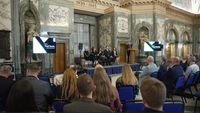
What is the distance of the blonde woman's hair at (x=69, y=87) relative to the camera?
4.89 metres

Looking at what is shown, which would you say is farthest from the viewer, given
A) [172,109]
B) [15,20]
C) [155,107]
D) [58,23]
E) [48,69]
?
[58,23]

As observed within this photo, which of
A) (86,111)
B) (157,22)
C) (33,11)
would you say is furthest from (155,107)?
(157,22)

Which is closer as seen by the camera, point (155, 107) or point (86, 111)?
point (155, 107)

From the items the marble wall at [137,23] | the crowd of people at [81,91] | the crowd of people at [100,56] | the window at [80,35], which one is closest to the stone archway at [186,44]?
the marble wall at [137,23]

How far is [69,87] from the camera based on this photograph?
4977mm

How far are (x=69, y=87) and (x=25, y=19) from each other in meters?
11.4

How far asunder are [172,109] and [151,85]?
148 centimetres

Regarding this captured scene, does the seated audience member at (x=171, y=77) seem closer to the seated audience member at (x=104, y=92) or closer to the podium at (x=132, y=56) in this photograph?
the seated audience member at (x=104, y=92)

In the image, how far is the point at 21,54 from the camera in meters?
14.8

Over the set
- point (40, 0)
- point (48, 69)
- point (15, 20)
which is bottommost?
point (48, 69)

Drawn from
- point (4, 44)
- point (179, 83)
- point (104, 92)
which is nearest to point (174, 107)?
point (104, 92)

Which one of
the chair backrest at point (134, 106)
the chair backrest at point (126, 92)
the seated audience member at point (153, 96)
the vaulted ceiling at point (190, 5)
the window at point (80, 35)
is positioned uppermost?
the vaulted ceiling at point (190, 5)

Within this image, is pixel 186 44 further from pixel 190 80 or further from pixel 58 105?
pixel 58 105

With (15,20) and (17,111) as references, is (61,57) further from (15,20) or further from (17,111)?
(17,111)
